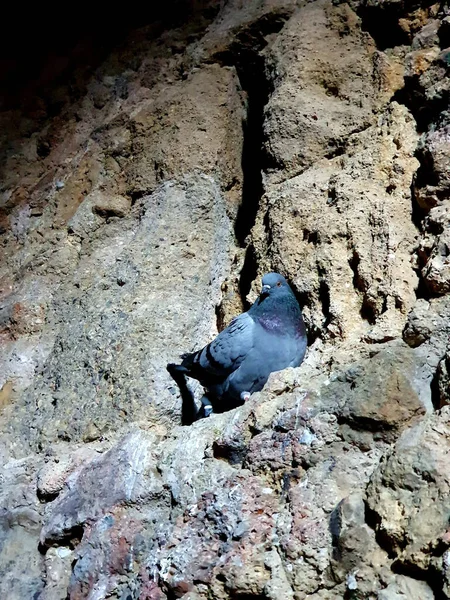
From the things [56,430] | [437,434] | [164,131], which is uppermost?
[164,131]

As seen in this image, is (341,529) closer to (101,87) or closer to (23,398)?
(23,398)

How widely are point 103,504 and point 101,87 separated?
98.0 inches

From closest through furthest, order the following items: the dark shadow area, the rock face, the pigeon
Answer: the rock face
the pigeon
the dark shadow area

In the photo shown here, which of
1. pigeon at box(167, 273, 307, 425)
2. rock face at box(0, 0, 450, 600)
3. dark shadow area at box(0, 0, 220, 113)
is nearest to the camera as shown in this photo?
rock face at box(0, 0, 450, 600)

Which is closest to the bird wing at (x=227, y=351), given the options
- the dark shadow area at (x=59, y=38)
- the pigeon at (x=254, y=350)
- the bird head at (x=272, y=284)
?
the pigeon at (x=254, y=350)

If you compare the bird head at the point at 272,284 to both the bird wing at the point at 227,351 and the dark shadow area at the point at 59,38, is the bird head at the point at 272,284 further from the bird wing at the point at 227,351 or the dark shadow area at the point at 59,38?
the dark shadow area at the point at 59,38

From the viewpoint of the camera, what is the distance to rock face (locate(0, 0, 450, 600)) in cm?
155

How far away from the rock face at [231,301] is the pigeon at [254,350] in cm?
9

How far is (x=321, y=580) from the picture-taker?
145cm

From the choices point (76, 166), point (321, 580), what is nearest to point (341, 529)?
point (321, 580)

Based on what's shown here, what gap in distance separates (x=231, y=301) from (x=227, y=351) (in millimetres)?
429

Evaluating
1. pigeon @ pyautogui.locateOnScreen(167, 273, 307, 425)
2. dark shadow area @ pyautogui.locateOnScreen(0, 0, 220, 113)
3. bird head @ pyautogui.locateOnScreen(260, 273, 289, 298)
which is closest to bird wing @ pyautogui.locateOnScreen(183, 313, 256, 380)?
pigeon @ pyautogui.locateOnScreen(167, 273, 307, 425)

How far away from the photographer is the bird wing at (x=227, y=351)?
2.18m

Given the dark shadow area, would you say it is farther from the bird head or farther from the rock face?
the bird head
